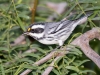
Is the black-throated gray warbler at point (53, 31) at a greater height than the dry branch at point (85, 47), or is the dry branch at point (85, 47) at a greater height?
the black-throated gray warbler at point (53, 31)

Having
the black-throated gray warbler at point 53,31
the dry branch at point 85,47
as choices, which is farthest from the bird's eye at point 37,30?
the dry branch at point 85,47

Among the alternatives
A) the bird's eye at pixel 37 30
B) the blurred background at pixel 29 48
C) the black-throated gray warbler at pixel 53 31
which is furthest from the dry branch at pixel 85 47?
the bird's eye at pixel 37 30

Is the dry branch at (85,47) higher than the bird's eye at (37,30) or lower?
lower

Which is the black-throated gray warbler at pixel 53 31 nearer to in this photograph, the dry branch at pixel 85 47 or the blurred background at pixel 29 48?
the blurred background at pixel 29 48

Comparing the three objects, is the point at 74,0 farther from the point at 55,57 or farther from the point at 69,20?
the point at 55,57

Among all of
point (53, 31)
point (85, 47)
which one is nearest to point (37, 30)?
point (53, 31)

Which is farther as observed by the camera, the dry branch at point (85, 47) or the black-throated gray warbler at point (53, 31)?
the black-throated gray warbler at point (53, 31)

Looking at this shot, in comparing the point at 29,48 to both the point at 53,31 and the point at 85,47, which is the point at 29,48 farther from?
the point at 85,47

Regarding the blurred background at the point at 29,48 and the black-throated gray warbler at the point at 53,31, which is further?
the black-throated gray warbler at the point at 53,31
